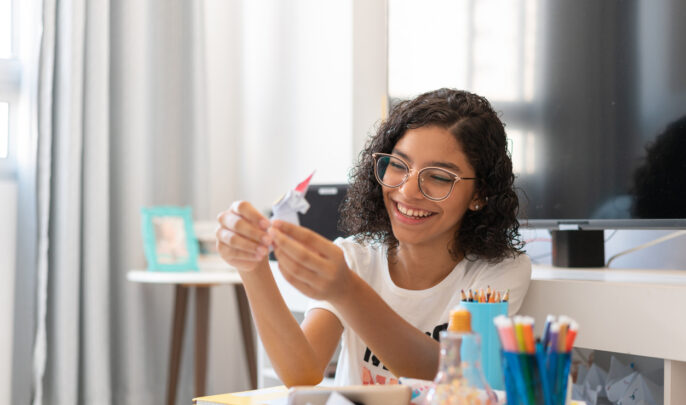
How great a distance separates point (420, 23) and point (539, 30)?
404 mm

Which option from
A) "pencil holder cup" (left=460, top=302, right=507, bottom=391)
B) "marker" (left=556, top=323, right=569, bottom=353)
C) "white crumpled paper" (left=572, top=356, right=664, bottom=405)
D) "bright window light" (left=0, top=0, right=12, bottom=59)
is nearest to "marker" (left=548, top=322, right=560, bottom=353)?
"marker" (left=556, top=323, right=569, bottom=353)

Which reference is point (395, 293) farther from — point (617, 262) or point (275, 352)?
point (617, 262)

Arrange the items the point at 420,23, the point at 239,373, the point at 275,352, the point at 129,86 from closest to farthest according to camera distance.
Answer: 1. the point at 275,352
2. the point at 420,23
3. the point at 129,86
4. the point at 239,373

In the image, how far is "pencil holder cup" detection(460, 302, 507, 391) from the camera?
81cm

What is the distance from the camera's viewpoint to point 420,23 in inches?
82.7

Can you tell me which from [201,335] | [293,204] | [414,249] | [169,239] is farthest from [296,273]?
[169,239]

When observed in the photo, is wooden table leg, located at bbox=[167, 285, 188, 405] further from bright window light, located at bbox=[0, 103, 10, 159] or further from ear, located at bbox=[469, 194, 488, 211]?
ear, located at bbox=[469, 194, 488, 211]

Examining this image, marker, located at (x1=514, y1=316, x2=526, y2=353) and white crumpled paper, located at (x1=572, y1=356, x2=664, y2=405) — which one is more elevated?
marker, located at (x1=514, y1=316, x2=526, y2=353)

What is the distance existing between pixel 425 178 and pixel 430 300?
8.3 inches

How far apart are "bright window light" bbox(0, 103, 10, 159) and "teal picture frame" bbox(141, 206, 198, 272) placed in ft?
1.59

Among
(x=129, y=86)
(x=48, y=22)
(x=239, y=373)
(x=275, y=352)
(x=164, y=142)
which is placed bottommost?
(x=239, y=373)

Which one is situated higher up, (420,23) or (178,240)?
(420,23)

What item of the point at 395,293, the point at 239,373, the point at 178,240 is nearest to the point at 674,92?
the point at 395,293

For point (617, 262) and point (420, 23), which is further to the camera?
point (420, 23)
